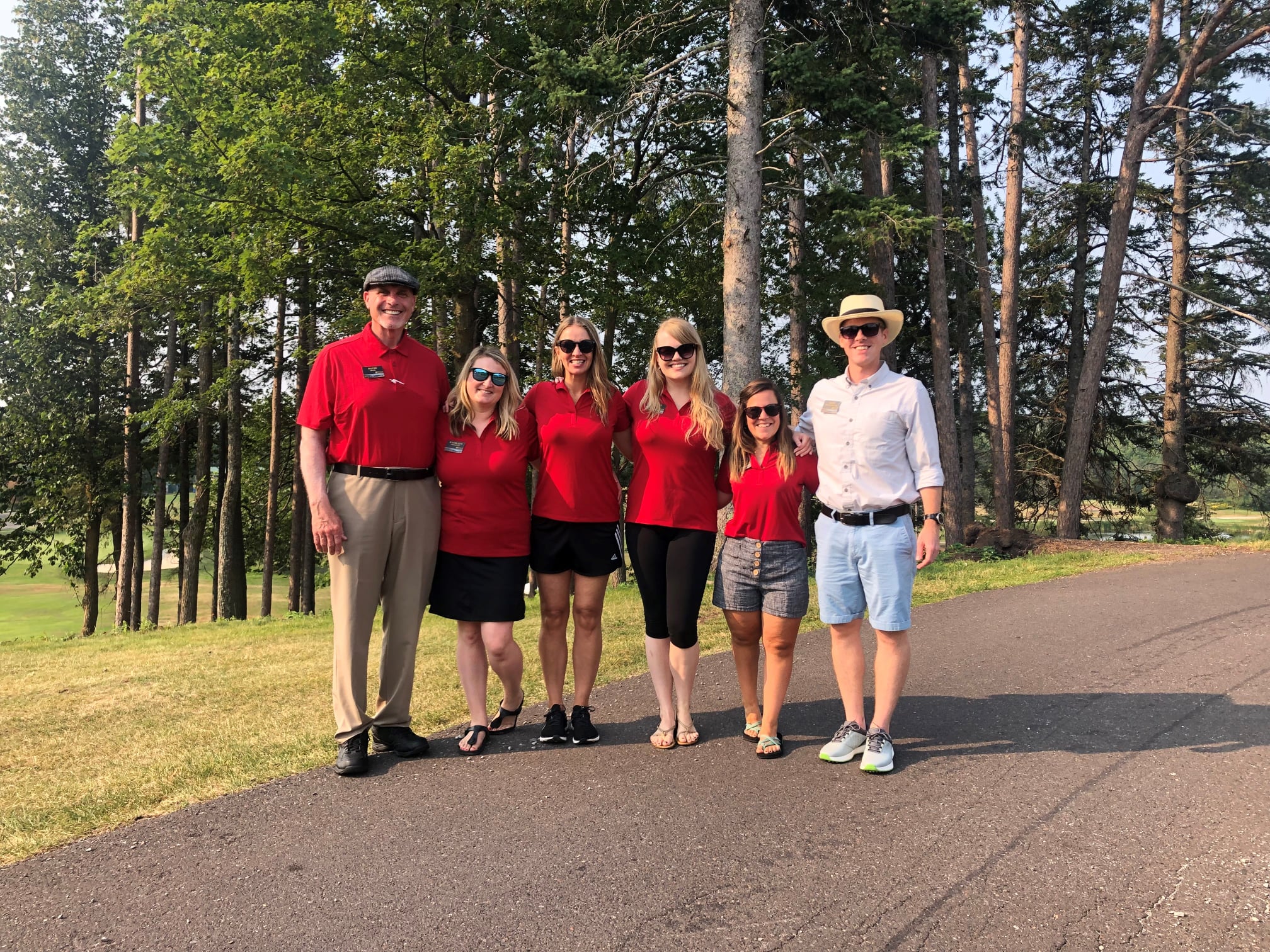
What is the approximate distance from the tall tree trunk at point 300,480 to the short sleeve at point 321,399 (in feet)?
44.4

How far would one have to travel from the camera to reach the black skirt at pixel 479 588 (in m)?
4.23

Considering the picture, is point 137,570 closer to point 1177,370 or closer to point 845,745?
point 845,745

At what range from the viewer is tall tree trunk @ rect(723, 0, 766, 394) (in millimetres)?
8898

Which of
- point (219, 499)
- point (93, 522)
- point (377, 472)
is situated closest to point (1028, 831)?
point (377, 472)

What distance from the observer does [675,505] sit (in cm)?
411

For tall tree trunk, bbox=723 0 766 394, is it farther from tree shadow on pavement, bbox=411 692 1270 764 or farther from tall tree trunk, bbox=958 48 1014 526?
tall tree trunk, bbox=958 48 1014 526

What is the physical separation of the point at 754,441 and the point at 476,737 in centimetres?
211

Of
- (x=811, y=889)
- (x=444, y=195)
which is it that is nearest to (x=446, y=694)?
(x=811, y=889)

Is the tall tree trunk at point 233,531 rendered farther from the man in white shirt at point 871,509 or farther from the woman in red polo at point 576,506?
the man in white shirt at point 871,509

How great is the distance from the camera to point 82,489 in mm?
22344

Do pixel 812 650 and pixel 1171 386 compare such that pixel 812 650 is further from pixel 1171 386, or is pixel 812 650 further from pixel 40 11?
pixel 40 11

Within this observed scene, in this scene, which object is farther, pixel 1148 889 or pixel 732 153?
pixel 732 153

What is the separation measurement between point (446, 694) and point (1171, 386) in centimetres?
2107

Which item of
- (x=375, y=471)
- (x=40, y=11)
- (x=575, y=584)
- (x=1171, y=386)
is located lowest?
(x=575, y=584)
